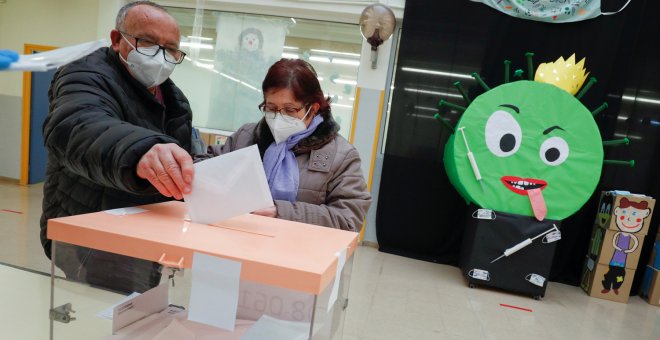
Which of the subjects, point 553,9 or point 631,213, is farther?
point 553,9

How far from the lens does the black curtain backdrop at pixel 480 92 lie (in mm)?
3654

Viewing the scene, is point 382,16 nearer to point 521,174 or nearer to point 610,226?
point 521,174

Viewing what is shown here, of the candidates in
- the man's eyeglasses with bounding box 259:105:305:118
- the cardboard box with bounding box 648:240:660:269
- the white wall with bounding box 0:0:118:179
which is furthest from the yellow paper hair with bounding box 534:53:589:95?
the white wall with bounding box 0:0:118:179

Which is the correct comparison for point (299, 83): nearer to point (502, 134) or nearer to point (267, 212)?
point (267, 212)

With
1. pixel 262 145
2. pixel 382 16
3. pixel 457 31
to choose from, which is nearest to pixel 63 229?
pixel 262 145

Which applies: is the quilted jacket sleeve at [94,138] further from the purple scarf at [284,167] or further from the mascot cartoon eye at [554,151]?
the mascot cartoon eye at [554,151]

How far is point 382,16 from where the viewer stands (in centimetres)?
368

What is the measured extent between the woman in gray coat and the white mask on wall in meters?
3.15

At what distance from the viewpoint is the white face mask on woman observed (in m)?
1.25

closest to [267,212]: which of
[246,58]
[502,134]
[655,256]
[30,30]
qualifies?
[502,134]

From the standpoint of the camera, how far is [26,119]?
4.96 metres

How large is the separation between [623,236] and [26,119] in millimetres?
6579

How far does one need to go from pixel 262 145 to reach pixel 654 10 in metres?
4.09

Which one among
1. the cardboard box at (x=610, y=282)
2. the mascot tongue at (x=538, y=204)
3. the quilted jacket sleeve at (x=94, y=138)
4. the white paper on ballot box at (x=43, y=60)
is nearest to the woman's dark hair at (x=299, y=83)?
the quilted jacket sleeve at (x=94, y=138)
